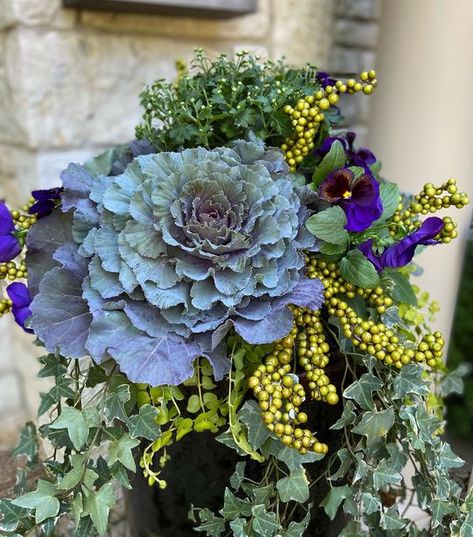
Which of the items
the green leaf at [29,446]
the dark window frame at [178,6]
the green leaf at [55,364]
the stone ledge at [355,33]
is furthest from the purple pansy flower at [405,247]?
the stone ledge at [355,33]

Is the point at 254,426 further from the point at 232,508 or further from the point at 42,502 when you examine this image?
the point at 42,502

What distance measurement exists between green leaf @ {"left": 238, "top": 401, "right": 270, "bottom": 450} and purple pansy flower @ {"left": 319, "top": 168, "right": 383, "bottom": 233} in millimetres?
205

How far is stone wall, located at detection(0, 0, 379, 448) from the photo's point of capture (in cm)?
105

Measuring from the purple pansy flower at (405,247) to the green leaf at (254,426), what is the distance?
0.63 feet

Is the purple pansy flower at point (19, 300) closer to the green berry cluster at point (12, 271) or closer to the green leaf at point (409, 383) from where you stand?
the green berry cluster at point (12, 271)

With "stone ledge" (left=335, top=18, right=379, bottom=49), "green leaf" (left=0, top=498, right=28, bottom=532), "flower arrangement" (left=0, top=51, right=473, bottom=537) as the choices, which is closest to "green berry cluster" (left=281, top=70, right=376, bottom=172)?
"flower arrangement" (left=0, top=51, right=473, bottom=537)

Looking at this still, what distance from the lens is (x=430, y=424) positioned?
19.7 inches

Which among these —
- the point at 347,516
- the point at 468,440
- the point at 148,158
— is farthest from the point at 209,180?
the point at 468,440

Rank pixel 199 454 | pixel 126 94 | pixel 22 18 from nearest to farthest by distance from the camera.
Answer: pixel 199 454, pixel 22 18, pixel 126 94

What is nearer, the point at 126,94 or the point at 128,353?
the point at 128,353

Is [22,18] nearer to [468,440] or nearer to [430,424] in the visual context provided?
[430,424]

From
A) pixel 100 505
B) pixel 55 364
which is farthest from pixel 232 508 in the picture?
pixel 55 364

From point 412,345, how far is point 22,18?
0.97m

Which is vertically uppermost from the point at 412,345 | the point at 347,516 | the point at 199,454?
the point at 412,345
